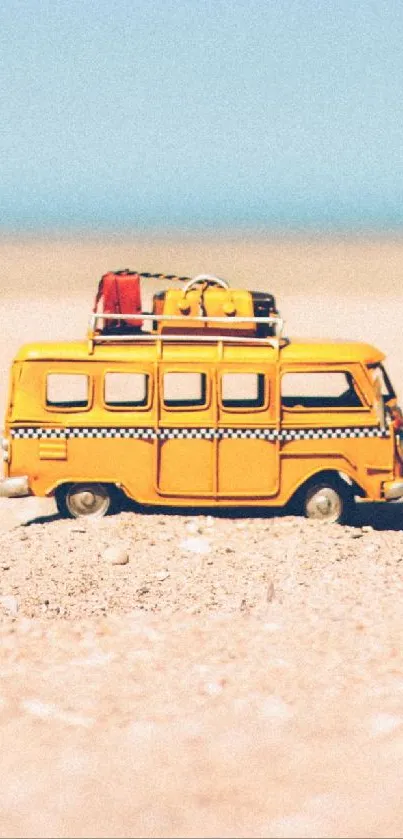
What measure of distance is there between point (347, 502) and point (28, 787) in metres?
6.61

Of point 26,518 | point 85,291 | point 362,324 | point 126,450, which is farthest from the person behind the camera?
point 85,291

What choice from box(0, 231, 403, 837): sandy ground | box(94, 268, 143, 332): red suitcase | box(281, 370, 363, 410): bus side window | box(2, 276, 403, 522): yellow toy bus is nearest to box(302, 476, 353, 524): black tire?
box(2, 276, 403, 522): yellow toy bus

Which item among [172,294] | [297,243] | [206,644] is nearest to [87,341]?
[172,294]

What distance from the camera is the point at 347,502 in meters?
13.5

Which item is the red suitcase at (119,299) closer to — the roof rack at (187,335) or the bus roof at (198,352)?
the roof rack at (187,335)

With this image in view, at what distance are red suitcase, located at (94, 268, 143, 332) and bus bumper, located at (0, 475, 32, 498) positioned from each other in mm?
1919

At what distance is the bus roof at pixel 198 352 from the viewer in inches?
521

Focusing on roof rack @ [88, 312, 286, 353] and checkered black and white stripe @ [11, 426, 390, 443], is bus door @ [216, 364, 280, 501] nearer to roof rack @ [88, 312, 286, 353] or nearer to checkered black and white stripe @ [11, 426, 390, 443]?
checkered black and white stripe @ [11, 426, 390, 443]

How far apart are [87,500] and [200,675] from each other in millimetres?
4564

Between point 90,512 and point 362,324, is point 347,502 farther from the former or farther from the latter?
point 362,324

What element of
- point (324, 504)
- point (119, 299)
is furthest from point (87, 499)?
point (324, 504)

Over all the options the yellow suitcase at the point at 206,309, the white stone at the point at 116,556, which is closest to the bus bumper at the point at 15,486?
the white stone at the point at 116,556

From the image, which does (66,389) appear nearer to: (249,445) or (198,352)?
(198,352)

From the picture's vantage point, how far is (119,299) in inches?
540
